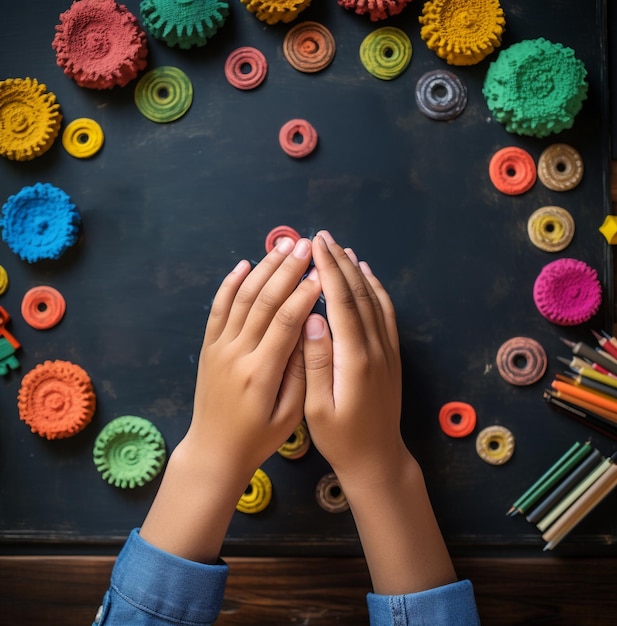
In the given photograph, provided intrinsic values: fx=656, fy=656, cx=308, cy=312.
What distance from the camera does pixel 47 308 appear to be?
76 cm

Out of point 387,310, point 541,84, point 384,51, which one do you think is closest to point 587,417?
point 387,310

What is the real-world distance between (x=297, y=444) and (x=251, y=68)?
428 millimetres

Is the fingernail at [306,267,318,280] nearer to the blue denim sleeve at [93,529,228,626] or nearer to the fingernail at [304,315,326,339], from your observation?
the fingernail at [304,315,326,339]

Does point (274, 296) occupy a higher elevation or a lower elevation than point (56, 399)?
higher

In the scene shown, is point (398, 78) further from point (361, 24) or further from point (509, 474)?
point (509, 474)

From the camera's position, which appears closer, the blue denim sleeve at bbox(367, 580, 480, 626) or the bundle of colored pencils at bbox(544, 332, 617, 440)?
the blue denim sleeve at bbox(367, 580, 480, 626)

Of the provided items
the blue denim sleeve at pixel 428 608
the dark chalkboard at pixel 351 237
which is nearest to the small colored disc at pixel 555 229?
the dark chalkboard at pixel 351 237

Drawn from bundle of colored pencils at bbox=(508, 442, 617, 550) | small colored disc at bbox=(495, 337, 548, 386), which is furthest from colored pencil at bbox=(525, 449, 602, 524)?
small colored disc at bbox=(495, 337, 548, 386)

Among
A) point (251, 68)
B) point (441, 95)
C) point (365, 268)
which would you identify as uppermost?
point (441, 95)

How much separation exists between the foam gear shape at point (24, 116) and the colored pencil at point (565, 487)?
69 centimetres

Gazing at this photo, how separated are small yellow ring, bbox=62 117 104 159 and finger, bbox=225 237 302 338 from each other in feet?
0.84

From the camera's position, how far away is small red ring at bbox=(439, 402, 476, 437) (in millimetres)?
734

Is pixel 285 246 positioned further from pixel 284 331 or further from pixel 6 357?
pixel 6 357

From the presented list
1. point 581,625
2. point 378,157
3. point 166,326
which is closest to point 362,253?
point 378,157
